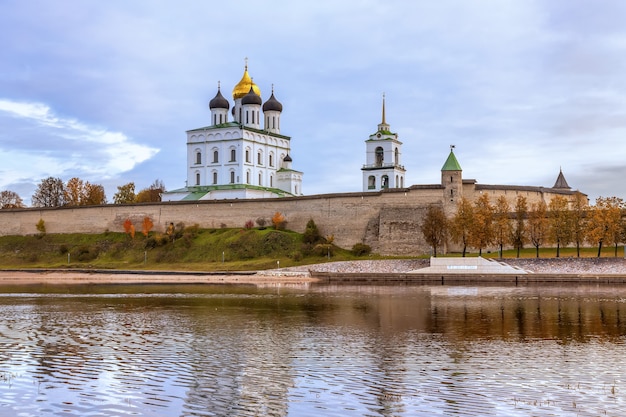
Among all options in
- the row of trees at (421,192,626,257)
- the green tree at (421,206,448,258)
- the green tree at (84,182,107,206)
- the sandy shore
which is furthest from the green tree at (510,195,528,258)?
the green tree at (84,182,107,206)

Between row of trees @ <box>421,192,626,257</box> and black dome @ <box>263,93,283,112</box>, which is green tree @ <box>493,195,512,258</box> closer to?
row of trees @ <box>421,192,626,257</box>

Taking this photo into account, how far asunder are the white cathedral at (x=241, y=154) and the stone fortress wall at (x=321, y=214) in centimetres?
687

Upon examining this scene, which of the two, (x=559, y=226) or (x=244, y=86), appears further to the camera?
(x=244, y=86)

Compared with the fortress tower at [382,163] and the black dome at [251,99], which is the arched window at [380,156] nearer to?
the fortress tower at [382,163]

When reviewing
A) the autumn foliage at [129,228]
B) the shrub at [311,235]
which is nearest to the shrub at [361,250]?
the shrub at [311,235]

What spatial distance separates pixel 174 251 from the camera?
2128 inches

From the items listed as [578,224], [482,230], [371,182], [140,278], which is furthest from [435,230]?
[371,182]

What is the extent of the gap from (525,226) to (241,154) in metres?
28.4

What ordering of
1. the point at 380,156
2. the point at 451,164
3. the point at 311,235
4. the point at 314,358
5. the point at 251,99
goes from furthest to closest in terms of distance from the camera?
the point at 380,156, the point at 251,99, the point at 311,235, the point at 451,164, the point at 314,358

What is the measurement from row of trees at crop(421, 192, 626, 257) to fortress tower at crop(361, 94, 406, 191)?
76.0 feet

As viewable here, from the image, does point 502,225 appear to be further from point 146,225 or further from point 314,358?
point 314,358

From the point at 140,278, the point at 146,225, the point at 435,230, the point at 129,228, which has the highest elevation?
the point at 146,225

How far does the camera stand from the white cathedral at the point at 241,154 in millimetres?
67188

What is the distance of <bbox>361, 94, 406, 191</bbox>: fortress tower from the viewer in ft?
Result: 233
